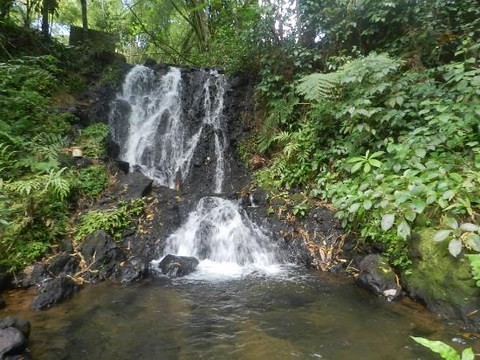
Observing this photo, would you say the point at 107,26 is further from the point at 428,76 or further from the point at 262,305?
the point at 262,305

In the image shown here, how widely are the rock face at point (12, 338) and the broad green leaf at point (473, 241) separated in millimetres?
4438

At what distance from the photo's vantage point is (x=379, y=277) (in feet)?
14.5

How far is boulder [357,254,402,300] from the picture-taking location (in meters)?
4.23

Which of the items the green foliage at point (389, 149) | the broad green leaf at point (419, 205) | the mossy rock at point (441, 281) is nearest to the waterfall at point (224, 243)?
the green foliage at point (389, 149)

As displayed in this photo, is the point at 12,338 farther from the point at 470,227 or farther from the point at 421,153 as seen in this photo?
the point at 421,153

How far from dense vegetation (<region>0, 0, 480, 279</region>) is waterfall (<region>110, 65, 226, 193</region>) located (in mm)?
1032

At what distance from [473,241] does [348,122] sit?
3138 millimetres

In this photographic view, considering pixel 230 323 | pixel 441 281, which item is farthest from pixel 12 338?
pixel 441 281

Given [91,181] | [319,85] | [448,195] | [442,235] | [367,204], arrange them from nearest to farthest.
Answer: [442,235], [448,195], [367,204], [319,85], [91,181]

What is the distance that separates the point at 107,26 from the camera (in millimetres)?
13188

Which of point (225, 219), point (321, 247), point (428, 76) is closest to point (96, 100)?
point (225, 219)

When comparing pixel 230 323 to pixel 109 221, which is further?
pixel 109 221

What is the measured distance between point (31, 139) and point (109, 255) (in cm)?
343

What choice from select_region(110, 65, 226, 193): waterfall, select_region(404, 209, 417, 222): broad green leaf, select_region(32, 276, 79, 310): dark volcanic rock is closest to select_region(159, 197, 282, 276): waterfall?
select_region(32, 276, 79, 310): dark volcanic rock
